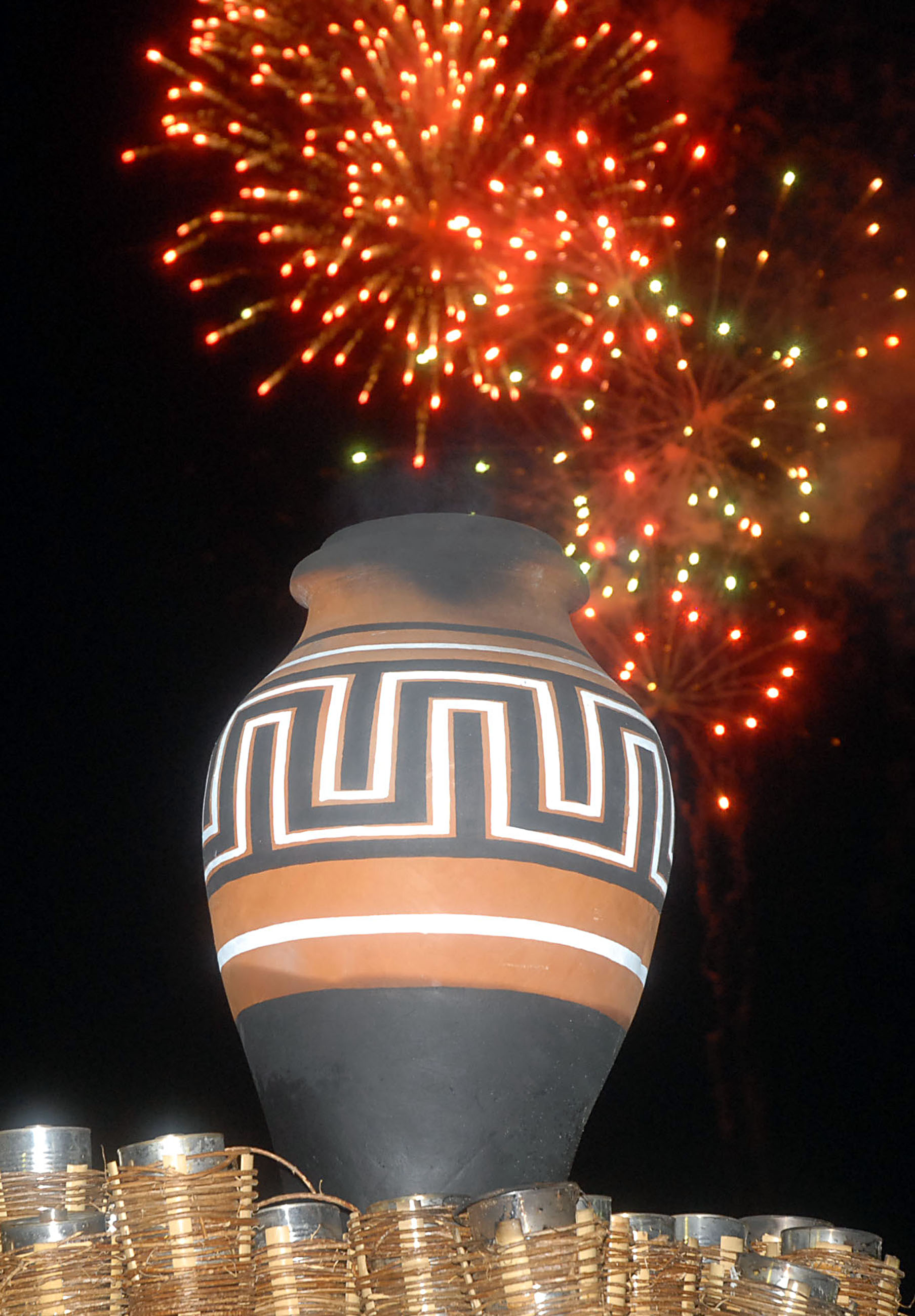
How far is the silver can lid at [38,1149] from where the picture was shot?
216cm

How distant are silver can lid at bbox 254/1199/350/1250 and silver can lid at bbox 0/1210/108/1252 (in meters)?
0.21

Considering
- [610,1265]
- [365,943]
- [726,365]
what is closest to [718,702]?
[726,365]

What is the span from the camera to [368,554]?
145 inches

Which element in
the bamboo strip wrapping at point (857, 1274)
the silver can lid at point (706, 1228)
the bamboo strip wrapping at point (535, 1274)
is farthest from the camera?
the silver can lid at point (706, 1228)

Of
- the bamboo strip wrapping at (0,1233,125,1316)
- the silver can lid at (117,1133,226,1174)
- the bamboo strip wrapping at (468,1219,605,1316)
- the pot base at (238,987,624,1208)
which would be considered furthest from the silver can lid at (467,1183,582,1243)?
the pot base at (238,987,624,1208)

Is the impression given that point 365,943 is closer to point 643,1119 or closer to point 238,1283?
point 238,1283

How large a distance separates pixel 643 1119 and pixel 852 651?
2128 millimetres

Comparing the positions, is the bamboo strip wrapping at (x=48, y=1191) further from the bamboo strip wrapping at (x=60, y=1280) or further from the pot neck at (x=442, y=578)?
the pot neck at (x=442, y=578)

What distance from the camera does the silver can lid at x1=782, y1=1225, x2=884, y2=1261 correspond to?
2756 mm

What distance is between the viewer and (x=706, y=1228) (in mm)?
2932

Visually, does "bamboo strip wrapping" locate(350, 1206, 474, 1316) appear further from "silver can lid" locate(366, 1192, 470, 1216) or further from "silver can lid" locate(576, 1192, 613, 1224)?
"silver can lid" locate(576, 1192, 613, 1224)

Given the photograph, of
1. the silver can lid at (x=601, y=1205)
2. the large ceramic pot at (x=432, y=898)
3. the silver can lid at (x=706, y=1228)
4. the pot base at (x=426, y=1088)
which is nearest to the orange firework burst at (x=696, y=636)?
the large ceramic pot at (x=432, y=898)

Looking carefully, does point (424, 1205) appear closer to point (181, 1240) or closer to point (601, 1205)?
point (181, 1240)

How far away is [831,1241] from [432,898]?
99cm
